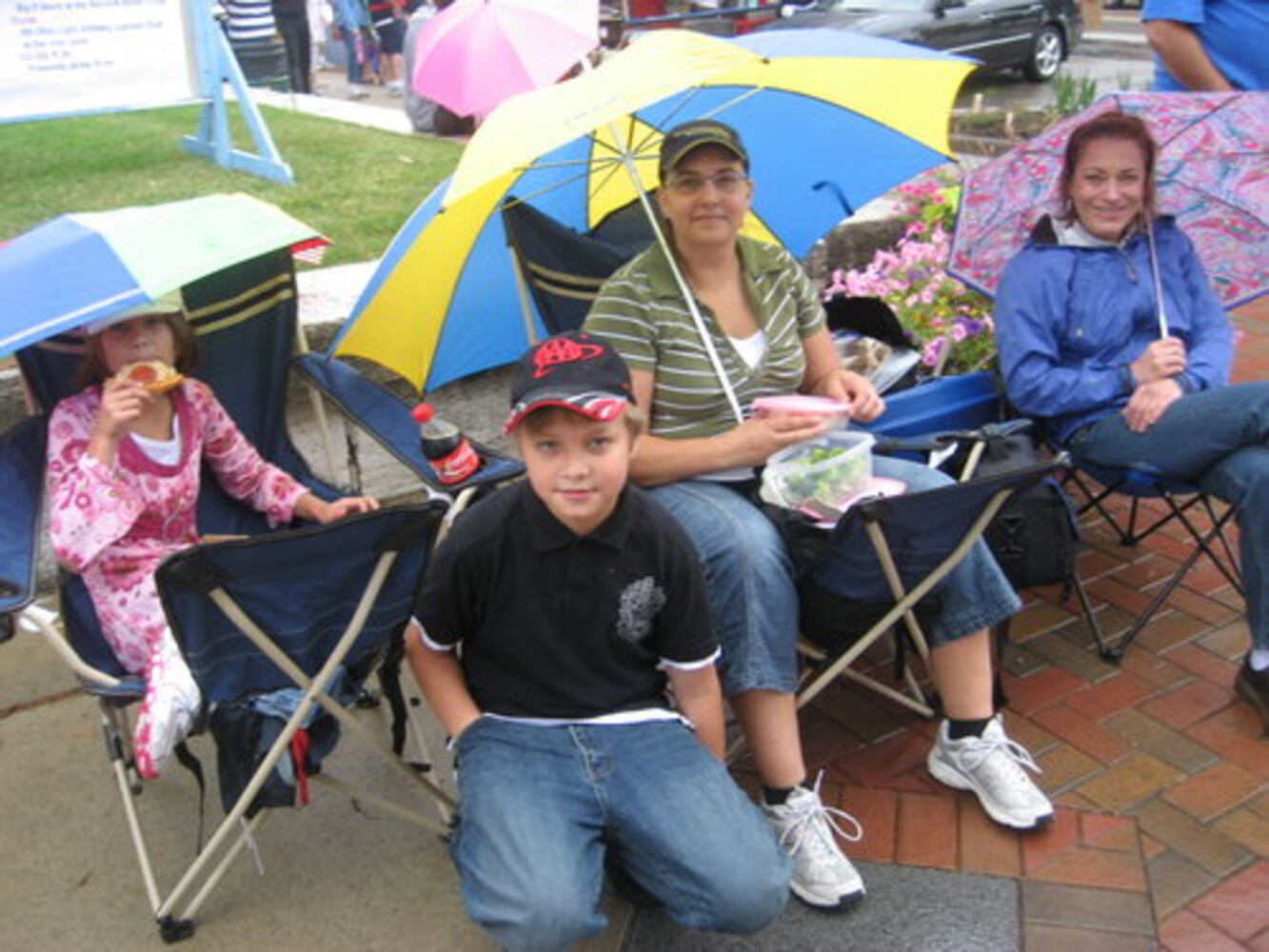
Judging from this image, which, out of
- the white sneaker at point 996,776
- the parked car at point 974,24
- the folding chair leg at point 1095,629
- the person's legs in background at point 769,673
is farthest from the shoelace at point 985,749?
the parked car at point 974,24

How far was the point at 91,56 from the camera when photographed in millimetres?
6215

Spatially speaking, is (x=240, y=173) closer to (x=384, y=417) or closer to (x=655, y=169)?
(x=655, y=169)

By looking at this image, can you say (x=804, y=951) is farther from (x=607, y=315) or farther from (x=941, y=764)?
(x=607, y=315)

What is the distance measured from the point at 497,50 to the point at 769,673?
1758 millimetres

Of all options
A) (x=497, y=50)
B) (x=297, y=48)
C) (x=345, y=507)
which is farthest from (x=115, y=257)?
(x=297, y=48)

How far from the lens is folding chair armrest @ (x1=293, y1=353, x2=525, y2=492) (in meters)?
A: 2.62

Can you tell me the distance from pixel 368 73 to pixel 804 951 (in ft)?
56.1

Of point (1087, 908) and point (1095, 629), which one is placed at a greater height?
point (1095, 629)

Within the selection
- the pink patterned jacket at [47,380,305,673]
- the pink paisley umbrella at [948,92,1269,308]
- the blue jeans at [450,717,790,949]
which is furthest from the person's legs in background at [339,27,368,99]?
the blue jeans at [450,717,790,949]

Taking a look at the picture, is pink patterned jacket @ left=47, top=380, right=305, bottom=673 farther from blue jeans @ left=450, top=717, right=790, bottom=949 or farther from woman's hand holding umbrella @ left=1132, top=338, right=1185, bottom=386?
woman's hand holding umbrella @ left=1132, top=338, right=1185, bottom=386

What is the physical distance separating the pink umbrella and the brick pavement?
5.78ft

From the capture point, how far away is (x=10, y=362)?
3.54m

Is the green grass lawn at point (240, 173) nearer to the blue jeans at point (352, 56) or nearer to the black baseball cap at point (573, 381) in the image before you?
the black baseball cap at point (573, 381)

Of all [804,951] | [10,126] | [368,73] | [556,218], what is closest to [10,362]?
[556,218]
